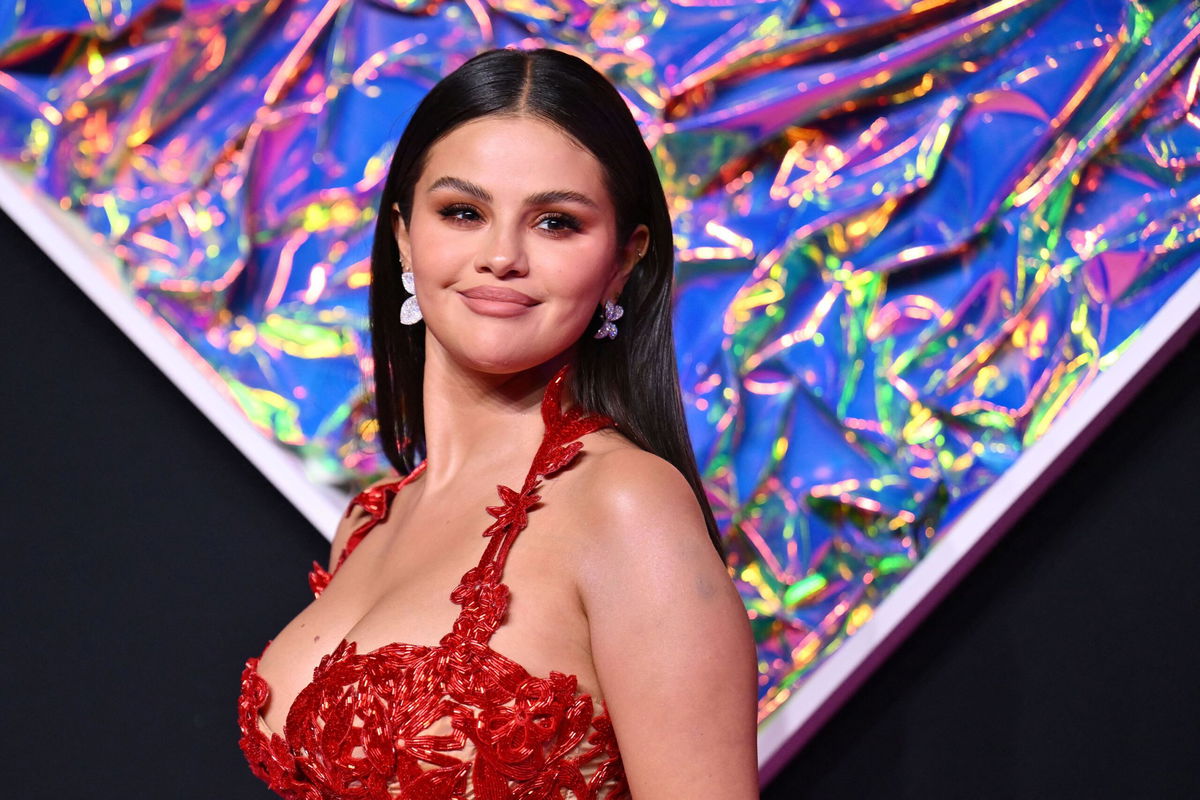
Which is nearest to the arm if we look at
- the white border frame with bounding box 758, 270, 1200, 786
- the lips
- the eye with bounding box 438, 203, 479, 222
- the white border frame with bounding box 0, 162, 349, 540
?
the lips

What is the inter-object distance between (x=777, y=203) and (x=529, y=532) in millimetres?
893

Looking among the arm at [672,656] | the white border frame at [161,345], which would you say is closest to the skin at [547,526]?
the arm at [672,656]

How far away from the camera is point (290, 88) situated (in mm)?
2232

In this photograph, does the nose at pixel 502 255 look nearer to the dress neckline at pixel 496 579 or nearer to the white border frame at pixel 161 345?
the dress neckline at pixel 496 579

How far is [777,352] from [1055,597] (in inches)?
22.7

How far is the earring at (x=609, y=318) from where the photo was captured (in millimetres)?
1522

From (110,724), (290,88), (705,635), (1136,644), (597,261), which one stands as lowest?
(1136,644)

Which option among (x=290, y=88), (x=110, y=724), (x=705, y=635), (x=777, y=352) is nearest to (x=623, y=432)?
(x=705, y=635)

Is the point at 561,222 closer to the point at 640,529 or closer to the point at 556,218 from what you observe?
the point at 556,218

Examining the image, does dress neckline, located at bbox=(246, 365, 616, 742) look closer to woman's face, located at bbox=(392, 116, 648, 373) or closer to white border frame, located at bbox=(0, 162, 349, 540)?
woman's face, located at bbox=(392, 116, 648, 373)

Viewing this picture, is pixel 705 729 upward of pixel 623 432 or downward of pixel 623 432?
downward

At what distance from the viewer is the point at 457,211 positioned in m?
1.46

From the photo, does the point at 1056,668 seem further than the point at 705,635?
Yes

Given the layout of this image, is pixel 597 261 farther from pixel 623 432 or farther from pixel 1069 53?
pixel 1069 53
